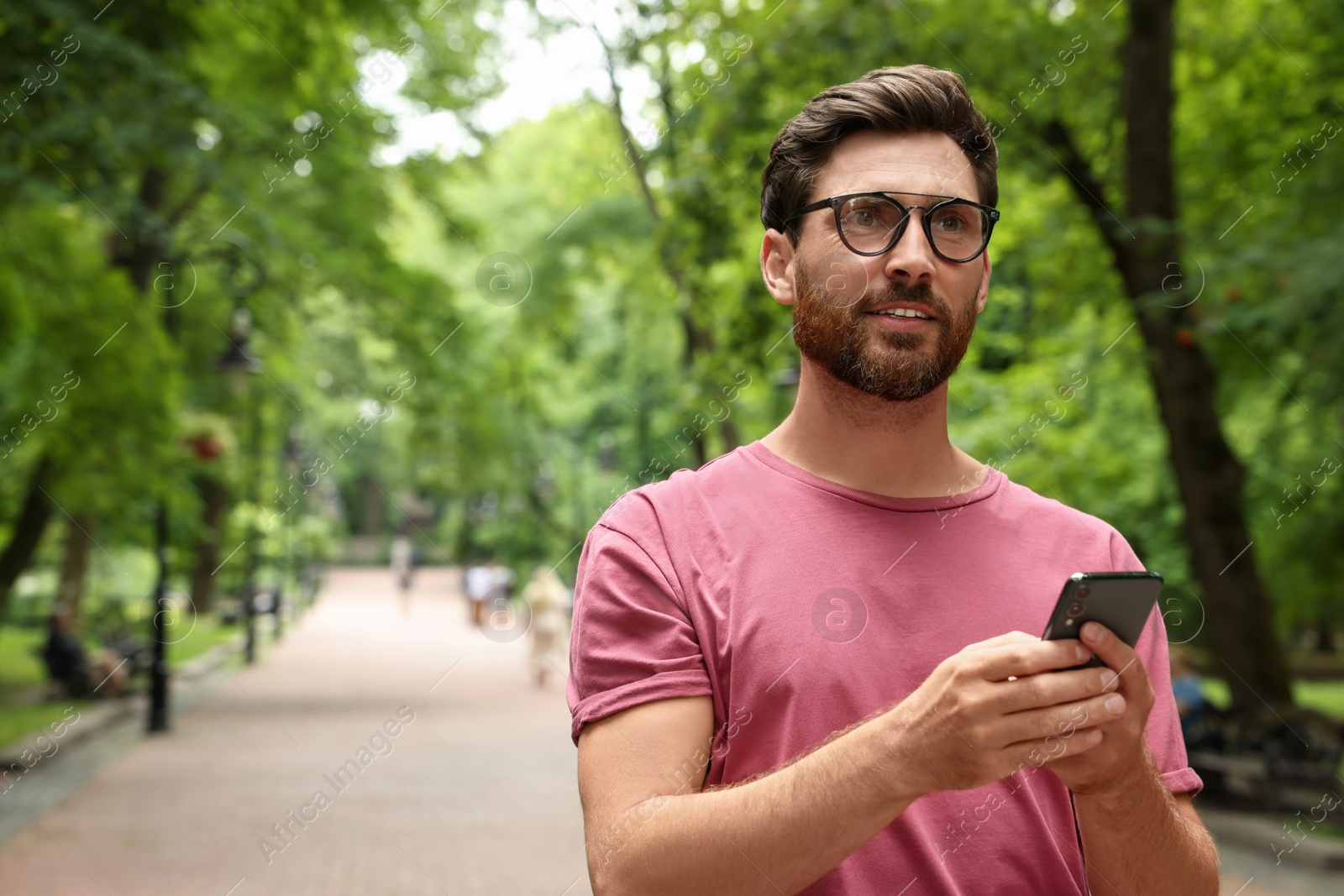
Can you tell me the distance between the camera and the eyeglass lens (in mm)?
1923

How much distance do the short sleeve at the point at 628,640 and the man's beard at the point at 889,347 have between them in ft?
1.23

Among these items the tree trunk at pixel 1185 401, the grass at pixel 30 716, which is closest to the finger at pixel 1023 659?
the tree trunk at pixel 1185 401

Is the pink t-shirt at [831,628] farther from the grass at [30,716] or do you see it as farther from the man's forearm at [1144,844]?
the grass at [30,716]

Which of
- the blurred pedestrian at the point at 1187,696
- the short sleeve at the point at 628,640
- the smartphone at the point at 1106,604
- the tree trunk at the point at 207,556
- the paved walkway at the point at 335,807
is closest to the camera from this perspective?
the smartphone at the point at 1106,604

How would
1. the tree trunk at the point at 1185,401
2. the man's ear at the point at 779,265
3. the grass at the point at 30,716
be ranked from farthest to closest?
the grass at the point at 30,716
the tree trunk at the point at 1185,401
the man's ear at the point at 779,265

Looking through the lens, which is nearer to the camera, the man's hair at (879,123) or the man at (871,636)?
the man at (871,636)

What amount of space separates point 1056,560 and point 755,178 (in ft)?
22.6

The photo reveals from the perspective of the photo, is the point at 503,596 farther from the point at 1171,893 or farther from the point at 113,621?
the point at 1171,893

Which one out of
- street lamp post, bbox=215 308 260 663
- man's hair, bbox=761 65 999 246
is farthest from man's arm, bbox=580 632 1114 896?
street lamp post, bbox=215 308 260 663

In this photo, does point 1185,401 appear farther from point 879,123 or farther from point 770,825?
point 770,825

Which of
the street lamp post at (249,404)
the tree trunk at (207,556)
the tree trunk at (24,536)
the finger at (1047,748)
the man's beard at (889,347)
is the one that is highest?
the tree trunk at (207,556)

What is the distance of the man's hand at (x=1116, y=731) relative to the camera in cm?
149

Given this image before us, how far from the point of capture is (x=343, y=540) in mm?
79250

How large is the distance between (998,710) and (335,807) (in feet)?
34.6
